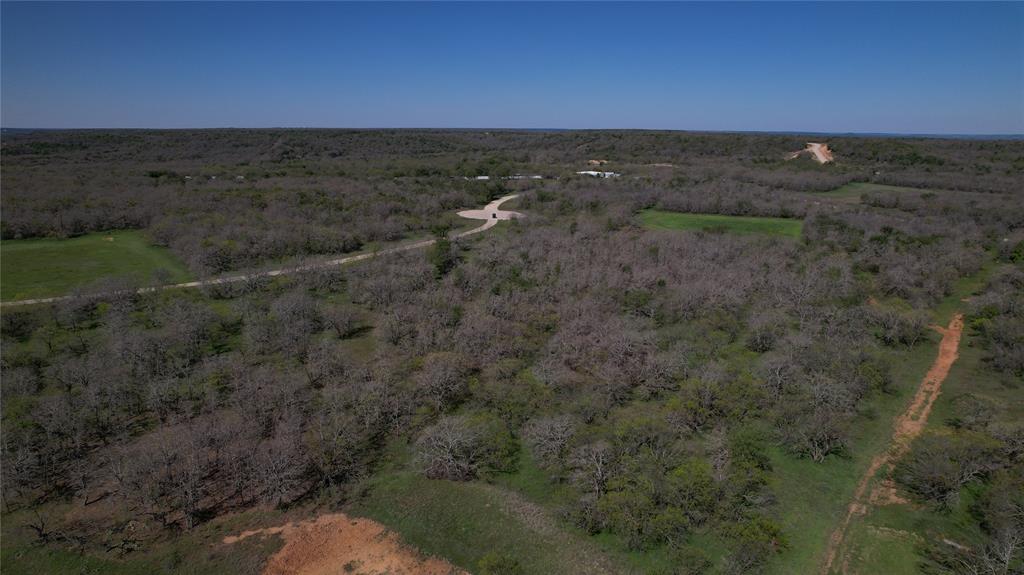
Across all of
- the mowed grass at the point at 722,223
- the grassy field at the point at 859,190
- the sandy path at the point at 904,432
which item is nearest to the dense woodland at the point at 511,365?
the sandy path at the point at 904,432

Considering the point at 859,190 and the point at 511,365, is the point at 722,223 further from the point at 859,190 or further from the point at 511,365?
the point at 511,365

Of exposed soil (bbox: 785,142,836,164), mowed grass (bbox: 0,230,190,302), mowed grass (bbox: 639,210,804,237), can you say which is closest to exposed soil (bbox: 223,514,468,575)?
mowed grass (bbox: 0,230,190,302)

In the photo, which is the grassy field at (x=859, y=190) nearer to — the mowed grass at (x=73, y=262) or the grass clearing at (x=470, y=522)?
the grass clearing at (x=470, y=522)

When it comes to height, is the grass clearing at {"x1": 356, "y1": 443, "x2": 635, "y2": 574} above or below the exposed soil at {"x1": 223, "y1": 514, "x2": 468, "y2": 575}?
above

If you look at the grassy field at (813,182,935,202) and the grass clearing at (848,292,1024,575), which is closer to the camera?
the grass clearing at (848,292,1024,575)

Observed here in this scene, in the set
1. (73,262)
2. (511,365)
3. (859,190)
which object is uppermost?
(859,190)

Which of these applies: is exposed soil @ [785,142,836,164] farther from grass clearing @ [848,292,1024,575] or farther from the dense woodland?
grass clearing @ [848,292,1024,575]

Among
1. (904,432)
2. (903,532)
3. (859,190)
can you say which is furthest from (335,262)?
(859,190)
